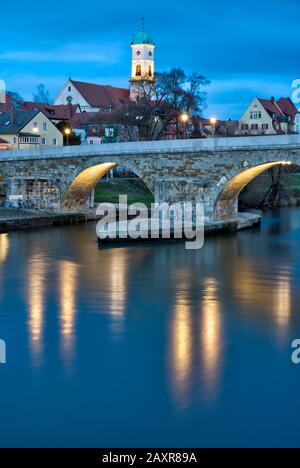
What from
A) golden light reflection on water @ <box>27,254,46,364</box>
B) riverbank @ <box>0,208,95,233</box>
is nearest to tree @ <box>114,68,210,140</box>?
riverbank @ <box>0,208,95,233</box>

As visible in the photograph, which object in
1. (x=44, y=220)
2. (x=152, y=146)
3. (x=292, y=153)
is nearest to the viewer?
(x=292, y=153)

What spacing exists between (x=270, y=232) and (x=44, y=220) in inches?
368

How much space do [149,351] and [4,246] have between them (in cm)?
1267

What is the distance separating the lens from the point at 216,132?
52.4 m

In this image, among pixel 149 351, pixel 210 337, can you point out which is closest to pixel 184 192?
pixel 210 337

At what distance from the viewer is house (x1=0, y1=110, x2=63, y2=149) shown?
45.4 metres

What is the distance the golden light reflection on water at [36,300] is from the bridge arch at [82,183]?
8508 millimetres

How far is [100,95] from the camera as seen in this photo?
66688 mm

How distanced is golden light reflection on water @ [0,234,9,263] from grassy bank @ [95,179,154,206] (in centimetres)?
1178

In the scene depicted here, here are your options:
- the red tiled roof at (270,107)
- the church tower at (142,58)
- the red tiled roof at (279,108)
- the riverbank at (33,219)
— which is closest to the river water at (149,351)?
the riverbank at (33,219)

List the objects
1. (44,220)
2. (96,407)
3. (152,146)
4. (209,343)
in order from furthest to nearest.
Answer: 1. (44,220)
2. (152,146)
3. (209,343)
4. (96,407)

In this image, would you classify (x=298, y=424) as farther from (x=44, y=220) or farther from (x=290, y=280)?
(x=44, y=220)

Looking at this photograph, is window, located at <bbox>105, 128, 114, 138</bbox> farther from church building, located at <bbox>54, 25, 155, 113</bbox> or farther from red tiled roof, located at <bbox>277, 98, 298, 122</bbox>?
red tiled roof, located at <bbox>277, 98, 298, 122</bbox>
